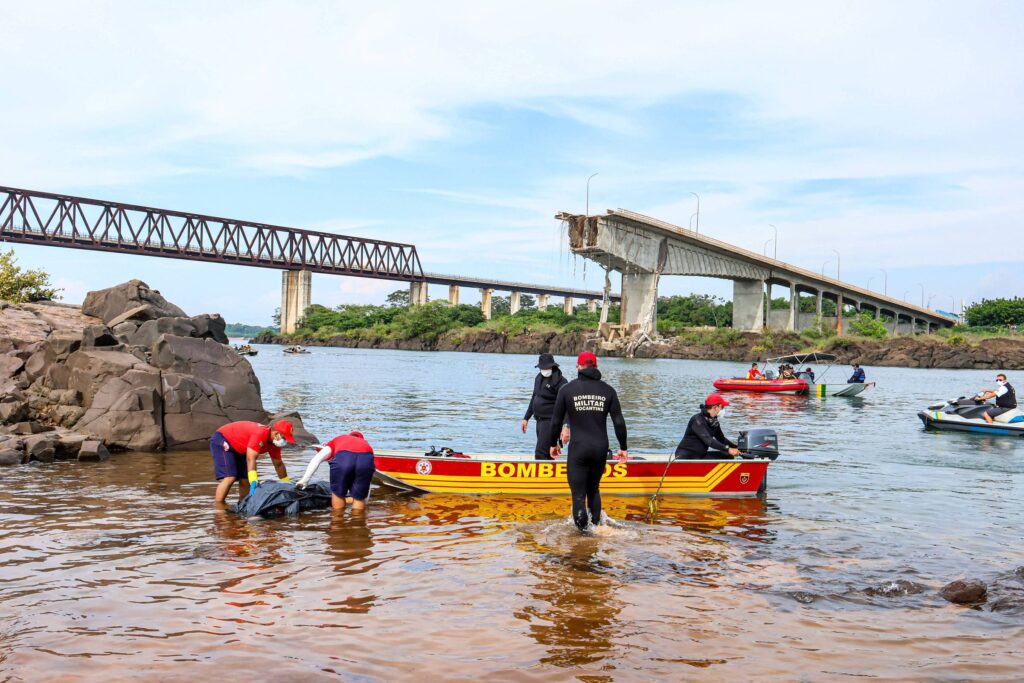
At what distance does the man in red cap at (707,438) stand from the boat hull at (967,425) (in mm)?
13837

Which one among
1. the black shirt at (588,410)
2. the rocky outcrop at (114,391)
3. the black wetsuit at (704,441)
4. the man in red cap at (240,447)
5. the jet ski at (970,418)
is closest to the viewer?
the black shirt at (588,410)

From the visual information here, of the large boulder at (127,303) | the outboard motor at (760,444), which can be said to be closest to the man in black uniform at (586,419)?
the outboard motor at (760,444)

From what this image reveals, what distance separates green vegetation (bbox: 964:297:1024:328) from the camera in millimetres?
115812

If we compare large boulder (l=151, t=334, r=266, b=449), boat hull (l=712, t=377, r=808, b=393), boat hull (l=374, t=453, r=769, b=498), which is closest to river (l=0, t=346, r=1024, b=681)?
boat hull (l=374, t=453, r=769, b=498)

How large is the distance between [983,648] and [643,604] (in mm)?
2713

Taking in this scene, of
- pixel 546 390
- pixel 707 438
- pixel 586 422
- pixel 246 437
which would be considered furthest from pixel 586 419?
pixel 246 437

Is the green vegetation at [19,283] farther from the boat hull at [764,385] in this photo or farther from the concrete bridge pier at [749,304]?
the concrete bridge pier at [749,304]

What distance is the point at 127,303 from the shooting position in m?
23.0

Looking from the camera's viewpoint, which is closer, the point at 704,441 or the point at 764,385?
the point at 704,441

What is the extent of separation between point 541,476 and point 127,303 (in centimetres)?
1591

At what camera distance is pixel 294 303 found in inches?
5453

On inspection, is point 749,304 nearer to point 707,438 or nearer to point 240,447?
point 707,438

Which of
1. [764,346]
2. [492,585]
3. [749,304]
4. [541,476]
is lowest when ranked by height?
[492,585]

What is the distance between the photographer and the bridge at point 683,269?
88.5 metres
